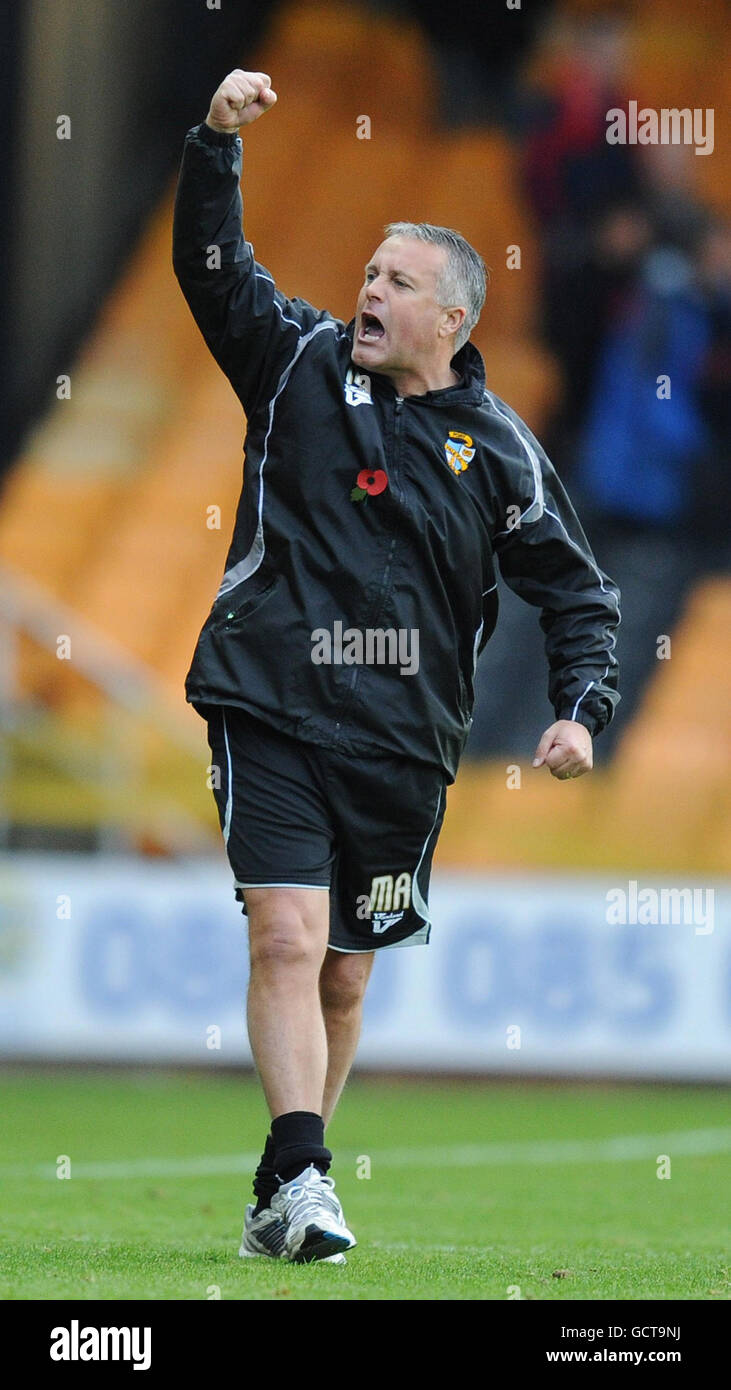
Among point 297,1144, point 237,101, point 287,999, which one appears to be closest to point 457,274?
point 237,101

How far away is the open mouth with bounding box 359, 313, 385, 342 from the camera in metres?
4.13

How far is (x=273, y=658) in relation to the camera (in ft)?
13.1

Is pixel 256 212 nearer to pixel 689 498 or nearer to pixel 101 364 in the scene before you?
pixel 101 364

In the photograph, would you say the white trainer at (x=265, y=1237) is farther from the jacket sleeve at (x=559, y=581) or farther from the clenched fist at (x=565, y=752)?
the jacket sleeve at (x=559, y=581)

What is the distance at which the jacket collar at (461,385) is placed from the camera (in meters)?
4.16

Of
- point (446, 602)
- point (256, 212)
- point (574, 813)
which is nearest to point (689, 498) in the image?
point (574, 813)

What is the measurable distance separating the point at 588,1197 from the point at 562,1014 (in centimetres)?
378

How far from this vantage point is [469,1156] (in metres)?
7.14

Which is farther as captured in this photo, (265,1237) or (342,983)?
(342,983)

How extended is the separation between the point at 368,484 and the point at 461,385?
353mm

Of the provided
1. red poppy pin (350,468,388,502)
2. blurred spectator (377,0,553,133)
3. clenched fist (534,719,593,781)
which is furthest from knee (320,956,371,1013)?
blurred spectator (377,0,553,133)

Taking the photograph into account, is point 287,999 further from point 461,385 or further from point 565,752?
point 461,385

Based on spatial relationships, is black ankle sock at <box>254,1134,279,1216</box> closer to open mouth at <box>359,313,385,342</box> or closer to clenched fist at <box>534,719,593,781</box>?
clenched fist at <box>534,719,593,781</box>

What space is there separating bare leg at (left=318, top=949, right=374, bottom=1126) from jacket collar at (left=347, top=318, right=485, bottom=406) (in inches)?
45.3
